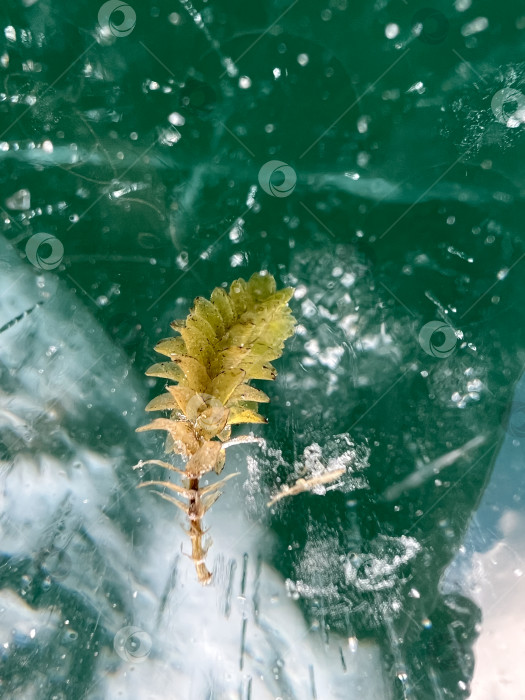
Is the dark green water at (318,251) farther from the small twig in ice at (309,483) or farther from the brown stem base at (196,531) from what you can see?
the brown stem base at (196,531)

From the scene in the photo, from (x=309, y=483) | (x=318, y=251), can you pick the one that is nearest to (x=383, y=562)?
(x=309, y=483)

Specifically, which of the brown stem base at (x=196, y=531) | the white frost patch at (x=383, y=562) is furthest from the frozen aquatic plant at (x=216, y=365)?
the white frost patch at (x=383, y=562)

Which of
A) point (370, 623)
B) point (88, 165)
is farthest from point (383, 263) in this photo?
point (370, 623)

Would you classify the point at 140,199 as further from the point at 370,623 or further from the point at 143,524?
the point at 370,623

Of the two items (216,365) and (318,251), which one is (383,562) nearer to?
(216,365)

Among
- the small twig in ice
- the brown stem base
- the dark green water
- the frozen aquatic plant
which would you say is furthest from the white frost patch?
the frozen aquatic plant

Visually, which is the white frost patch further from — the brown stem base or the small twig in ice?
the brown stem base
